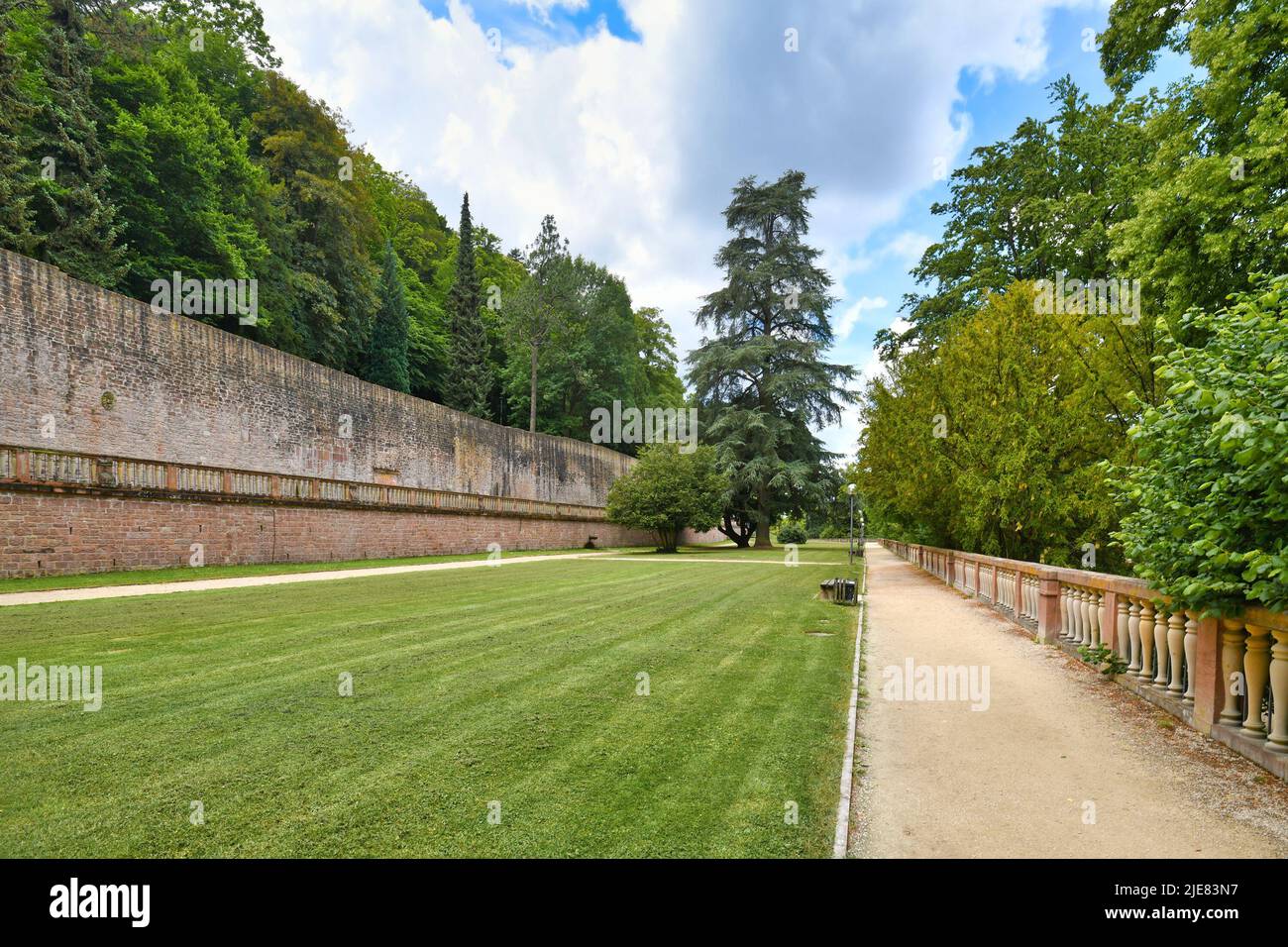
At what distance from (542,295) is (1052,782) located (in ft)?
161

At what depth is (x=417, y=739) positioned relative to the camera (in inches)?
171

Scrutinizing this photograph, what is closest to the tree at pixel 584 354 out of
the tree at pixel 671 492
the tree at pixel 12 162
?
the tree at pixel 671 492

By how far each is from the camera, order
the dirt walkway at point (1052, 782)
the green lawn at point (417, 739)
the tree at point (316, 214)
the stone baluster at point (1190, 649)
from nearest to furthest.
→ the green lawn at point (417, 739)
the dirt walkway at point (1052, 782)
the stone baluster at point (1190, 649)
the tree at point (316, 214)

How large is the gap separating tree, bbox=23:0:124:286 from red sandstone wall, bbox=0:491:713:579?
44.4 ft

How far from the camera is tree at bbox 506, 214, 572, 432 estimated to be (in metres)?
48.2

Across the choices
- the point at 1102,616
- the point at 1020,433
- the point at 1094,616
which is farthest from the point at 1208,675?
the point at 1020,433

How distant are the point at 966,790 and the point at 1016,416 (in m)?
11.8

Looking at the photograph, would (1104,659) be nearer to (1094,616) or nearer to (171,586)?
(1094,616)

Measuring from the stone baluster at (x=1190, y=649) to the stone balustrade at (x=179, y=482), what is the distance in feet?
61.3

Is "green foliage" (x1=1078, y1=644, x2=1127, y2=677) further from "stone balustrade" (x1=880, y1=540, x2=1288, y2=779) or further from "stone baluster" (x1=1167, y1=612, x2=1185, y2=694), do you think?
"stone baluster" (x1=1167, y1=612, x2=1185, y2=694)

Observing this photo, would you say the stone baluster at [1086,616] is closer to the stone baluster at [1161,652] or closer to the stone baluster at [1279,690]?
the stone baluster at [1161,652]

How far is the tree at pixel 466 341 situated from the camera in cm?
4662

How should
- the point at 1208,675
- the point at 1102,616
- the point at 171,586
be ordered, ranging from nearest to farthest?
1. the point at 1208,675
2. the point at 1102,616
3. the point at 171,586
